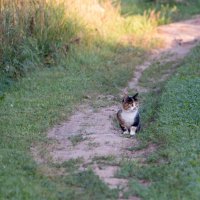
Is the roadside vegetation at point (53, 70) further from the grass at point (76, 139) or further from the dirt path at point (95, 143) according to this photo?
the grass at point (76, 139)

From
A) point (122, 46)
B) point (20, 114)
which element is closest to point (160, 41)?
point (122, 46)

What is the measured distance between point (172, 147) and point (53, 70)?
5.50m

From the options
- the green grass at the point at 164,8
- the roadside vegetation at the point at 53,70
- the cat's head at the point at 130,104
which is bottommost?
the green grass at the point at 164,8

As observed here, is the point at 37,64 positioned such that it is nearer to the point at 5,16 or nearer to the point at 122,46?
the point at 5,16

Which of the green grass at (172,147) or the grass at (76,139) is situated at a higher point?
the green grass at (172,147)

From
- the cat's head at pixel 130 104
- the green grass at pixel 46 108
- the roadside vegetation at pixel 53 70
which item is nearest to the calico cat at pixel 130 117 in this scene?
the cat's head at pixel 130 104

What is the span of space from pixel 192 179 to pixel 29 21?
24.0ft

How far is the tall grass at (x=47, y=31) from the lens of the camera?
12.5 meters

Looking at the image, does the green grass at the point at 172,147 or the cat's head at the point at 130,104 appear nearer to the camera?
the green grass at the point at 172,147

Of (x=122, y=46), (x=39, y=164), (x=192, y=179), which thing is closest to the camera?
(x=192, y=179)

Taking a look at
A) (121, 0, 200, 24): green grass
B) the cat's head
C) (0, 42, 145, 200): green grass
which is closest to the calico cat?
the cat's head

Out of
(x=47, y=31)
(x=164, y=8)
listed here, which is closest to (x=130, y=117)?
(x=47, y=31)

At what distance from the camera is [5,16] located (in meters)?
12.6

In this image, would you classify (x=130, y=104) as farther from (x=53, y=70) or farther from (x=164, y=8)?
(x=164, y=8)
